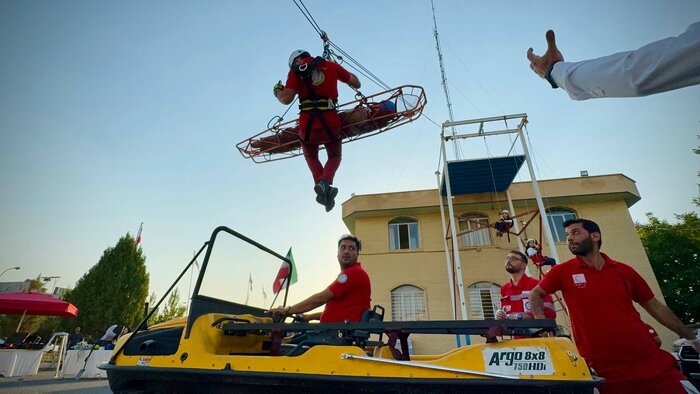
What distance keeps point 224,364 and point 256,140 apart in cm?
497

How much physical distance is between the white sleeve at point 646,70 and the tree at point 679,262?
37.0 metres

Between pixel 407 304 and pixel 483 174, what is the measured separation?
21.6ft

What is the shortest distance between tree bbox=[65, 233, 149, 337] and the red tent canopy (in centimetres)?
1779

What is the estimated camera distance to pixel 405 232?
52.5 ft

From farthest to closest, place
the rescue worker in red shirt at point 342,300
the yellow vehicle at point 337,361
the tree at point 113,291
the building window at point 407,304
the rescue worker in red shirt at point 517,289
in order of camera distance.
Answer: the tree at point 113,291
the building window at point 407,304
the rescue worker in red shirt at point 517,289
the rescue worker in red shirt at point 342,300
the yellow vehicle at point 337,361

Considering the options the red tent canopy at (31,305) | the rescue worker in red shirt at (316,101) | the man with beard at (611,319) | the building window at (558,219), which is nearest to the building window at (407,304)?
the building window at (558,219)

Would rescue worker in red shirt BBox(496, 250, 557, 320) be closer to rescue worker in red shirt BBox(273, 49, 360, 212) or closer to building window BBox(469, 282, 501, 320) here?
rescue worker in red shirt BBox(273, 49, 360, 212)

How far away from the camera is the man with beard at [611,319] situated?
2.33 meters

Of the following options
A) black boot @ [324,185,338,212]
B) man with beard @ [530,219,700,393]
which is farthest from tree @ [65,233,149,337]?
man with beard @ [530,219,700,393]

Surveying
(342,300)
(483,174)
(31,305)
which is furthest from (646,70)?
(31,305)

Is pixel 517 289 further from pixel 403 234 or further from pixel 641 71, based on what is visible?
pixel 403 234

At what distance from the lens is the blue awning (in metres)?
12.6

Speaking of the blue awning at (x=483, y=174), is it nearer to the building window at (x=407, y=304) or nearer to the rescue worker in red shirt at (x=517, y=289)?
the building window at (x=407, y=304)

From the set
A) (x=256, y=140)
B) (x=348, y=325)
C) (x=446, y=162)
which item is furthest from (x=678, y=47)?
(x=446, y=162)
